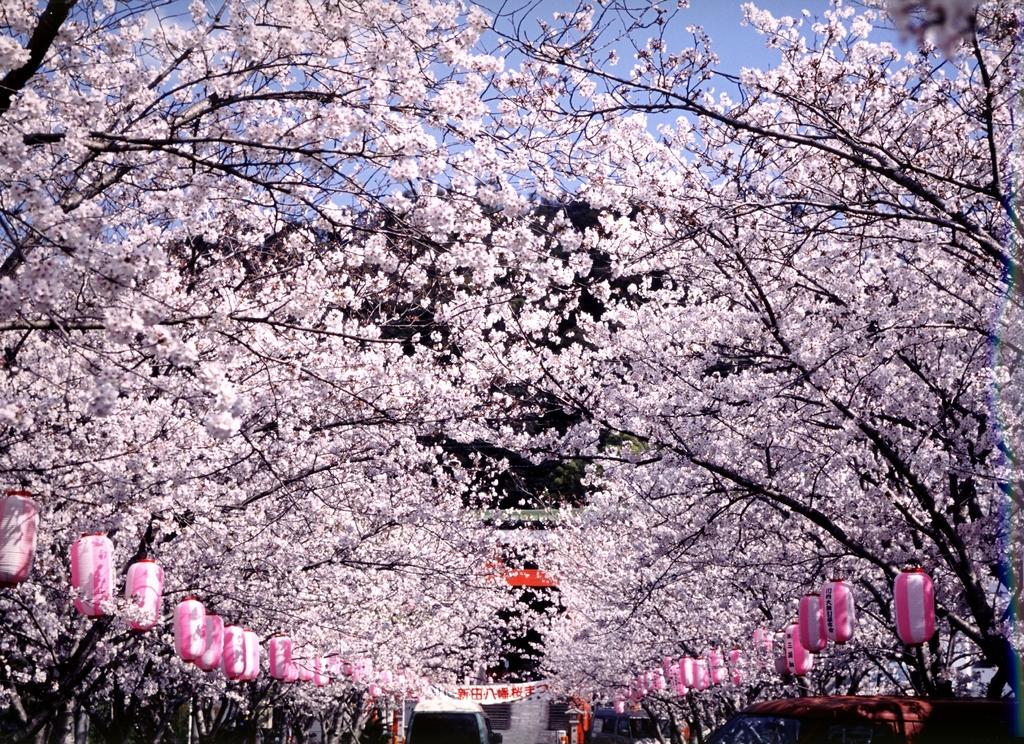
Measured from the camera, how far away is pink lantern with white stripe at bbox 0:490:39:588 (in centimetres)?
764

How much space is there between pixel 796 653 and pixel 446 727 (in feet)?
17.9

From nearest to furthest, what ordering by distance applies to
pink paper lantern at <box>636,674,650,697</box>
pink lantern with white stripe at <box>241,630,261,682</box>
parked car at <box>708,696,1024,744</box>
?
parked car at <box>708,696,1024,744</box> < pink lantern with white stripe at <box>241,630,261,682</box> < pink paper lantern at <box>636,674,650,697</box>

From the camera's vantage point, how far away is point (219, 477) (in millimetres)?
11648

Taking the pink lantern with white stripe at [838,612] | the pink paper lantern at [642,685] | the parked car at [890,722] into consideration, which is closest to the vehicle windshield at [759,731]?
the parked car at [890,722]

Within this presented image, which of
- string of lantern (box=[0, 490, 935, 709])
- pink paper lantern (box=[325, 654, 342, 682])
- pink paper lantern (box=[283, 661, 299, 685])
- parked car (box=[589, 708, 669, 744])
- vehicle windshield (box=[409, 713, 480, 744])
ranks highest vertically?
string of lantern (box=[0, 490, 935, 709])

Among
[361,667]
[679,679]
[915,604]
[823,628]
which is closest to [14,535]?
[915,604]

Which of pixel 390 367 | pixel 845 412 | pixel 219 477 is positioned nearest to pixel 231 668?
pixel 219 477

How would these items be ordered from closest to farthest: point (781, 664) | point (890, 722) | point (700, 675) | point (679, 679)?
point (890, 722)
point (781, 664)
point (700, 675)
point (679, 679)

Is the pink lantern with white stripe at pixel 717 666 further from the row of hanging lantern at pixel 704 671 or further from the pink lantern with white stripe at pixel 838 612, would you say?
the pink lantern with white stripe at pixel 838 612

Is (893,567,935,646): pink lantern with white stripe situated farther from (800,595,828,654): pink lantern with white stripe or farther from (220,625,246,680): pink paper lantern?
(220,625,246,680): pink paper lantern

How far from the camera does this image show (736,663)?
19.6 metres

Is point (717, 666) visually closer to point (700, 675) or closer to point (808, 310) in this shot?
point (700, 675)

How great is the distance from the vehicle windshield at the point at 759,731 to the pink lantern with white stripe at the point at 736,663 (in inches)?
374

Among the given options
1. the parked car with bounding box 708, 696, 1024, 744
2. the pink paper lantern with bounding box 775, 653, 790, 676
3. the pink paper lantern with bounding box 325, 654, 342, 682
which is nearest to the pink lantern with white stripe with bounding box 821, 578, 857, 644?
the parked car with bounding box 708, 696, 1024, 744
